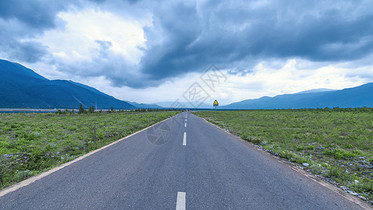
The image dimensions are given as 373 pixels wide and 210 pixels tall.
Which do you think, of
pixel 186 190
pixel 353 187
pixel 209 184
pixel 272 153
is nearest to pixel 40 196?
pixel 186 190

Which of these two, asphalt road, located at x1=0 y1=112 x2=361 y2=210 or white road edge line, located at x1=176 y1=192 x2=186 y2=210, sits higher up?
white road edge line, located at x1=176 y1=192 x2=186 y2=210

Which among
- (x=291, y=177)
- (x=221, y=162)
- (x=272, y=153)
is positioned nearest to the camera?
(x=291, y=177)

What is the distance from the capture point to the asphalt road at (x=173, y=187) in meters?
2.90

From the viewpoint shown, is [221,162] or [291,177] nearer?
[291,177]

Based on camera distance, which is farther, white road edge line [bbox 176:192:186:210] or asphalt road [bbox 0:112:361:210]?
asphalt road [bbox 0:112:361:210]

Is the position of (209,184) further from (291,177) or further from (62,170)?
(62,170)

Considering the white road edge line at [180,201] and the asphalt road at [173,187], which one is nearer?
the white road edge line at [180,201]

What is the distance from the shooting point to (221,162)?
5320 mm

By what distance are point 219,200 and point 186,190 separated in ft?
2.42

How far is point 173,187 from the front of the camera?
137 inches

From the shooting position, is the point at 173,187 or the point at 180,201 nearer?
the point at 180,201

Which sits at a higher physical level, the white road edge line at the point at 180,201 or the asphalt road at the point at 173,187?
the white road edge line at the point at 180,201

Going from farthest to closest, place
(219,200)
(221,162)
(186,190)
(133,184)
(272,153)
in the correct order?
(272,153), (221,162), (133,184), (186,190), (219,200)

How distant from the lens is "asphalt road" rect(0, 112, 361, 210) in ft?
9.52
